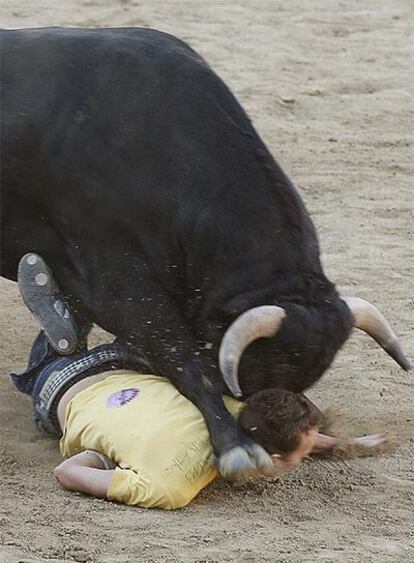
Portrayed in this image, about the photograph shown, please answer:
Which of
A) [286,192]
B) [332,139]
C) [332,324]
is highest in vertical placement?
[286,192]

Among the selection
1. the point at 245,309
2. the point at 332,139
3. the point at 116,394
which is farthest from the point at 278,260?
the point at 332,139

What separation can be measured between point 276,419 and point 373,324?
0.56m

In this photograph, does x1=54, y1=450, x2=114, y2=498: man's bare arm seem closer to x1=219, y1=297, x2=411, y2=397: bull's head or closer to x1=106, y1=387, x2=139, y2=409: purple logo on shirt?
x1=106, y1=387, x2=139, y2=409: purple logo on shirt

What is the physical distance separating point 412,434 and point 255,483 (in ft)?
2.66

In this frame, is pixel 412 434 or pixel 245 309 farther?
pixel 412 434

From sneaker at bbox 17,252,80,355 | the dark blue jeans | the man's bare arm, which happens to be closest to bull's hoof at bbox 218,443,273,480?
the man's bare arm

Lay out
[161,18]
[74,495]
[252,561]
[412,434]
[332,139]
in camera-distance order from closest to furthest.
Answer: [252,561]
[74,495]
[412,434]
[332,139]
[161,18]

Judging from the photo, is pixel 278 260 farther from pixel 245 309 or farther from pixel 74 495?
pixel 74 495

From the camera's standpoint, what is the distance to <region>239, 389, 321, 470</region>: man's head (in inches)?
187

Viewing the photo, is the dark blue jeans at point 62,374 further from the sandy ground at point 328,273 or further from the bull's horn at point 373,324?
the bull's horn at point 373,324

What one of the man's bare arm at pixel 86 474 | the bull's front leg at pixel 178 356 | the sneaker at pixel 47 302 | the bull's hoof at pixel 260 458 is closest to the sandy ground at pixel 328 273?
the man's bare arm at pixel 86 474

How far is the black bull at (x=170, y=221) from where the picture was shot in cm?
488

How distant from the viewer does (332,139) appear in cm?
904

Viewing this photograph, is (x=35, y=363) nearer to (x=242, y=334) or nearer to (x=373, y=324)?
(x=242, y=334)
